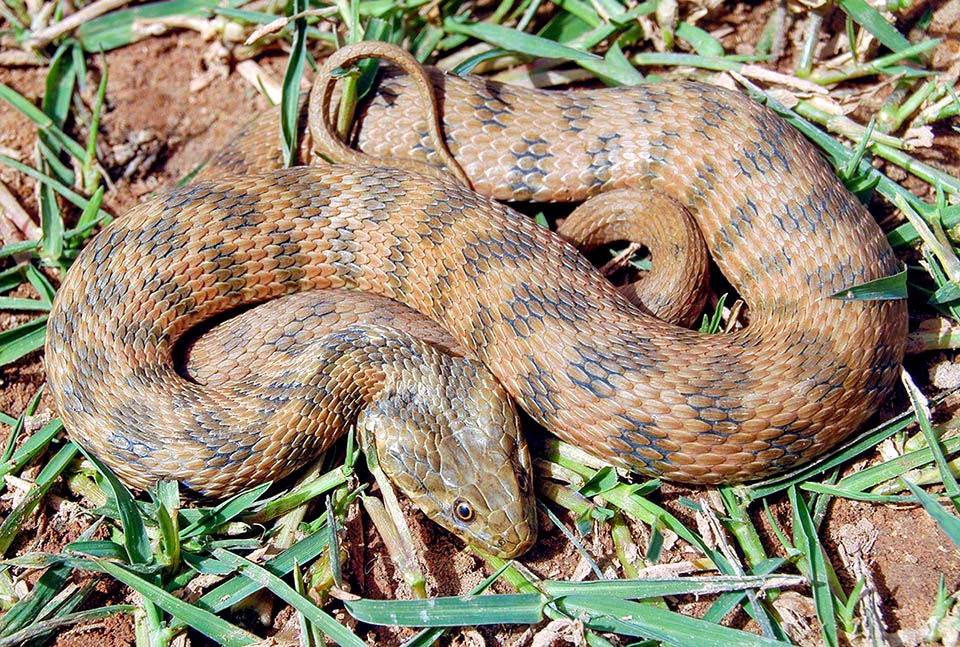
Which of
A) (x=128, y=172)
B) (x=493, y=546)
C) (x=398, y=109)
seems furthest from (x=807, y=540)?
(x=128, y=172)

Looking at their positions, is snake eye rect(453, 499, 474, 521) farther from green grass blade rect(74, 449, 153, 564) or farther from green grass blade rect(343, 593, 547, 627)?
green grass blade rect(74, 449, 153, 564)

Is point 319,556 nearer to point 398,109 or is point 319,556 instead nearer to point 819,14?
point 398,109

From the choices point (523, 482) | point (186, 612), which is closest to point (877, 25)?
point (523, 482)

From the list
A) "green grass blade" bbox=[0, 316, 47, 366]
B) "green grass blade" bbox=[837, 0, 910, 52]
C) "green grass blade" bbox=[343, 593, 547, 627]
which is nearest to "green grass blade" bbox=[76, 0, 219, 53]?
"green grass blade" bbox=[0, 316, 47, 366]

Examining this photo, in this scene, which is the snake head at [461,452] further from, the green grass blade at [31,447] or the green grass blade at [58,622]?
the green grass blade at [31,447]

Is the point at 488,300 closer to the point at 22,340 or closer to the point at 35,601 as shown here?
the point at 35,601
